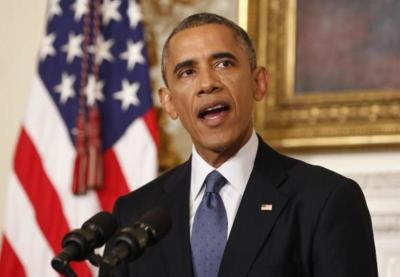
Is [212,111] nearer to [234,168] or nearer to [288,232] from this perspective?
[234,168]

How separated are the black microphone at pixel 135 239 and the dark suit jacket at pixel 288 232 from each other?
32 centimetres

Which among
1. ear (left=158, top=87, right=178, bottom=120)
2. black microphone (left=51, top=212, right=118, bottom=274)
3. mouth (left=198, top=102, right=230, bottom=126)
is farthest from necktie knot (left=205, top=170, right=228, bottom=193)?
black microphone (left=51, top=212, right=118, bottom=274)

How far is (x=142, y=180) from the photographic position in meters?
3.32

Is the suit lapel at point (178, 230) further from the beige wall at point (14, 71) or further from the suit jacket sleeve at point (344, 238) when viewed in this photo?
the beige wall at point (14, 71)

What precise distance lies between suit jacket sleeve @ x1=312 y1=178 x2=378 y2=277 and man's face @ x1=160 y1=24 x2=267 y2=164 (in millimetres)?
314

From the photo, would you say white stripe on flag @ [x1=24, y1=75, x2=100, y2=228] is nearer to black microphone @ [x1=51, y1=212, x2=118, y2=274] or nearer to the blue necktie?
the blue necktie

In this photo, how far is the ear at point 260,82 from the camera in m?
2.10

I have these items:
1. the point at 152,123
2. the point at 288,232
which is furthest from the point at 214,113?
the point at 152,123

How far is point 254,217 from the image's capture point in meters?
1.86

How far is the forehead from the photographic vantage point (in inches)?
78.4

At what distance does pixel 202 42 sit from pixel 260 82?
213 mm

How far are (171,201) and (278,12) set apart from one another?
157 centimetres

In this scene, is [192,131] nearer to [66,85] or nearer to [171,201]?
[171,201]

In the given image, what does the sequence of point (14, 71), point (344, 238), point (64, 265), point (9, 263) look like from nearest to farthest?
point (64, 265) → point (344, 238) → point (9, 263) → point (14, 71)
